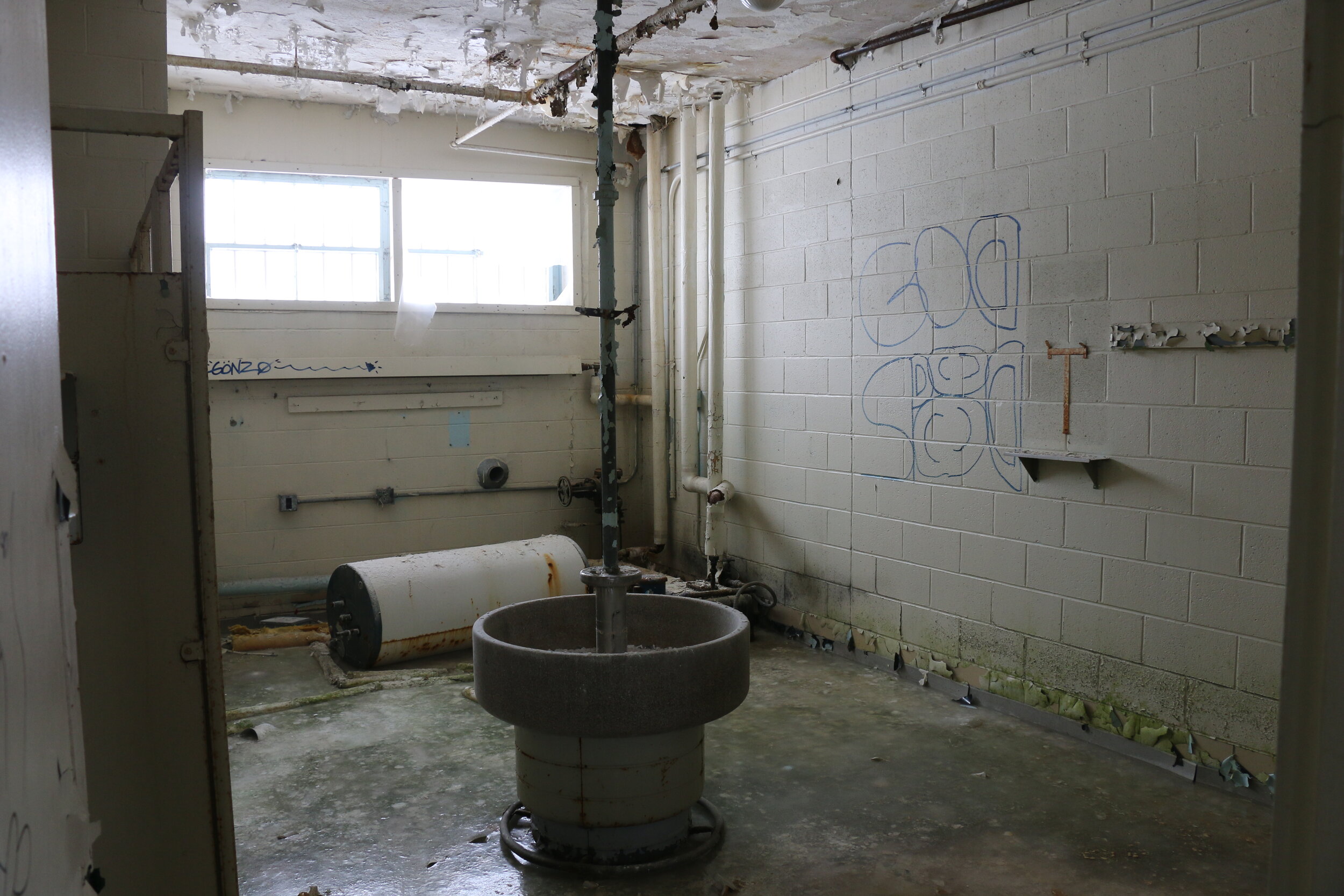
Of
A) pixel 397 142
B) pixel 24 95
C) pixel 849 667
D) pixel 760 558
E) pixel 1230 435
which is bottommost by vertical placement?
pixel 849 667

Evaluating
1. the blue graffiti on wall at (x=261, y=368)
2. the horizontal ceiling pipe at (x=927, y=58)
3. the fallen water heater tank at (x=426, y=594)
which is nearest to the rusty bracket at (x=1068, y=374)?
the horizontal ceiling pipe at (x=927, y=58)

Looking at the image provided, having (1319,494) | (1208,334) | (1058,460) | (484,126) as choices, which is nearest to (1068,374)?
(1058,460)

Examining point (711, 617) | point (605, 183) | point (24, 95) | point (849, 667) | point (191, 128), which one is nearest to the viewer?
point (24, 95)

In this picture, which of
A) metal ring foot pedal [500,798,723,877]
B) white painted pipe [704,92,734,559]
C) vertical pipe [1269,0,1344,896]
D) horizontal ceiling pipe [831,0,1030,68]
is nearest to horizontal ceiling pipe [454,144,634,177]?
white painted pipe [704,92,734,559]

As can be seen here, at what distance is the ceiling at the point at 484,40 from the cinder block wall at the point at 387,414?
0.30 meters

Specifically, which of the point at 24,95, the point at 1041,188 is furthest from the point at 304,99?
the point at 24,95

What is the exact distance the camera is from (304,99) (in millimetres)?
5398

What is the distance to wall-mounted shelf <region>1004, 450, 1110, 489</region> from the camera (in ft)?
11.5

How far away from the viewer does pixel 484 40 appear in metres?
4.52

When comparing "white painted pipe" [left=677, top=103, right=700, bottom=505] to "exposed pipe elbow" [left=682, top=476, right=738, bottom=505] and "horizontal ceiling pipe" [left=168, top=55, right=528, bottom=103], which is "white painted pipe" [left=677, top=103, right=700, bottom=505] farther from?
"horizontal ceiling pipe" [left=168, top=55, right=528, bottom=103]

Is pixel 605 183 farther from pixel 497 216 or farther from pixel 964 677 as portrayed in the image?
pixel 497 216

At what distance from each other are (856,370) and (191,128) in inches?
130

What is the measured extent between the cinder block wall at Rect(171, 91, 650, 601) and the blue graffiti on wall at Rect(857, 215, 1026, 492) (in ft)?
7.28

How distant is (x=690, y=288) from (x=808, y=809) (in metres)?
3.36
